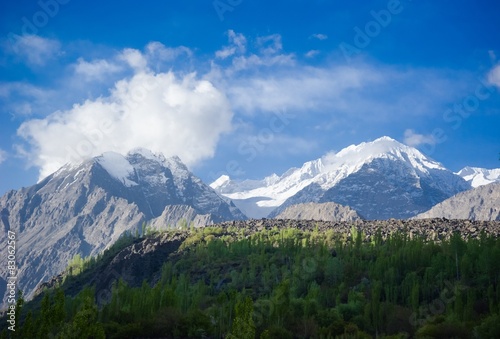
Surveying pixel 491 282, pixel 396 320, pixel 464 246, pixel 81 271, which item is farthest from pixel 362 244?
pixel 81 271

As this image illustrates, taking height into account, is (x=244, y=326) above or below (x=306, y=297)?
above

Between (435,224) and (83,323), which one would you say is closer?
(83,323)

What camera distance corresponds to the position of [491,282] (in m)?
82.9

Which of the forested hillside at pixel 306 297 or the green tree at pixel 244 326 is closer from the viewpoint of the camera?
the green tree at pixel 244 326

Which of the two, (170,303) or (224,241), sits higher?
(224,241)

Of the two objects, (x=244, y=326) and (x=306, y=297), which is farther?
(x=306, y=297)

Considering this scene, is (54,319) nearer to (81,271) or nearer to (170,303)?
(170,303)

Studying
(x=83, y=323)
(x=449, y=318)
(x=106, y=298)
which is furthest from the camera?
(x=106, y=298)

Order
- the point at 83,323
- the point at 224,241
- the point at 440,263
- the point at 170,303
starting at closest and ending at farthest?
1. the point at 83,323
2. the point at 170,303
3. the point at 440,263
4. the point at 224,241

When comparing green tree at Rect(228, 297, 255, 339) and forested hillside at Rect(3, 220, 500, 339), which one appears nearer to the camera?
green tree at Rect(228, 297, 255, 339)

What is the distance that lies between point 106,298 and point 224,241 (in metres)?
40.9

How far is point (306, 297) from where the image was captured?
8588 centimetres

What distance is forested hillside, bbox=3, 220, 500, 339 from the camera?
54.1 metres

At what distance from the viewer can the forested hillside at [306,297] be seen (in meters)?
54.1
